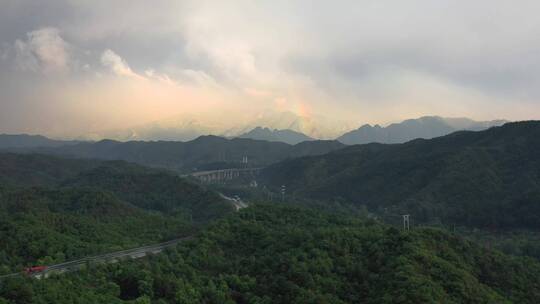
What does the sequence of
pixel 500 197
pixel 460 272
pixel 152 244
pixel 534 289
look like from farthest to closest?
pixel 500 197 → pixel 152 244 → pixel 534 289 → pixel 460 272

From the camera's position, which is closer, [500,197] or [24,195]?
[24,195]

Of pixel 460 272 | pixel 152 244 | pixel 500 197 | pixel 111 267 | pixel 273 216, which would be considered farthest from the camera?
pixel 500 197

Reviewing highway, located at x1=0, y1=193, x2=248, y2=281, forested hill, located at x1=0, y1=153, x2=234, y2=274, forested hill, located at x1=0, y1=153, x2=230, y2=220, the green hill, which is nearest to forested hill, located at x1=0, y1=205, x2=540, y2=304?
highway, located at x1=0, y1=193, x2=248, y2=281

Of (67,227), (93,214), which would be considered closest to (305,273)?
(67,227)

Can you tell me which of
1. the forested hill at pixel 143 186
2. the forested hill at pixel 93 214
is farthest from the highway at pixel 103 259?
the forested hill at pixel 143 186

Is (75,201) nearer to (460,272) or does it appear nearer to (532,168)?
(460,272)

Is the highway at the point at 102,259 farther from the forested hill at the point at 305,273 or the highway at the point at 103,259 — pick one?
the forested hill at the point at 305,273

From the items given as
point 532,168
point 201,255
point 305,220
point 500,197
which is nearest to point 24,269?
point 201,255

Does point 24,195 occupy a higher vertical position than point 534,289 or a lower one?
higher
